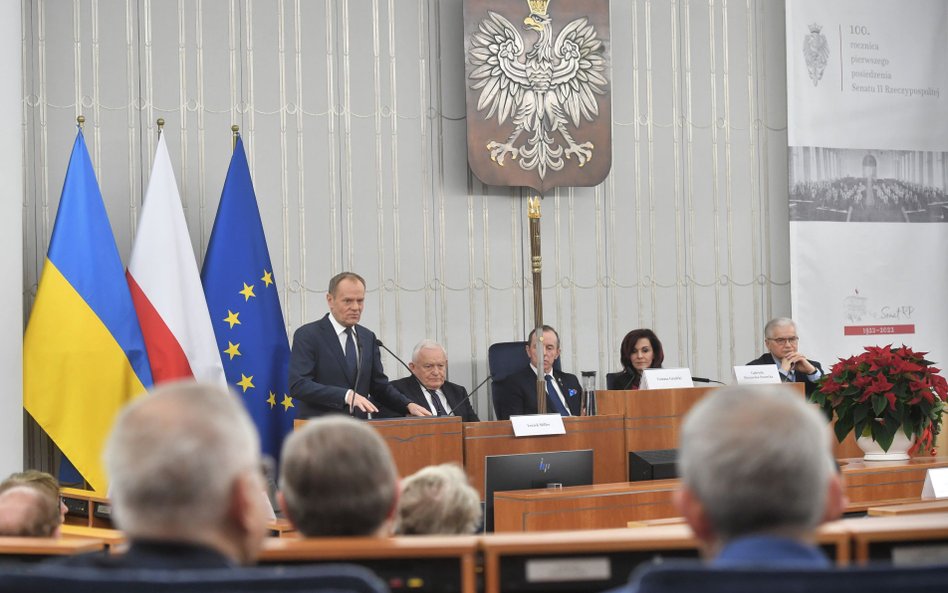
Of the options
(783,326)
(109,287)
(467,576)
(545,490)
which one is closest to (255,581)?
(467,576)

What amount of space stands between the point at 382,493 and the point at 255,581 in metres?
0.62

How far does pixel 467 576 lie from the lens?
1991 mm

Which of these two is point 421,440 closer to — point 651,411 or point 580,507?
point 580,507

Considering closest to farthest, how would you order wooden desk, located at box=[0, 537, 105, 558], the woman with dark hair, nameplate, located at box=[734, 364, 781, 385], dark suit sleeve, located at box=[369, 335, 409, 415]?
1. wooden desk, located at box=[0, 537, 105, 558]
2. nameplate, located at box=[734, 364, 781, 385]
3. dark suit sleeve, located at box=[369, 335, 409, 415]
4. the woman with dark hair

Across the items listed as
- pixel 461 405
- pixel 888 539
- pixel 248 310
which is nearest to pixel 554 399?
pixel 461 405

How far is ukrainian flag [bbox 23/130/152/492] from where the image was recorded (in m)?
6.65

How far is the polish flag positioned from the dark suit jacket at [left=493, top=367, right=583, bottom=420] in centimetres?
171

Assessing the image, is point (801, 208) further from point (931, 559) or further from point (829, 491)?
point (829, 491)

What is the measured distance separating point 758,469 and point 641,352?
6386 mm

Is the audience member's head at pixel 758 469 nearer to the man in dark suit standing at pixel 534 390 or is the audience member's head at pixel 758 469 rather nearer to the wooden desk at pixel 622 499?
the wooden desk at pixel 622 499

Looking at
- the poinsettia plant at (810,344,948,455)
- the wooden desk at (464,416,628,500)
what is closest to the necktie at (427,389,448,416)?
the wooden desk at (464,416,628,500)

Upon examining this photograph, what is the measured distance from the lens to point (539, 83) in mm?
8328

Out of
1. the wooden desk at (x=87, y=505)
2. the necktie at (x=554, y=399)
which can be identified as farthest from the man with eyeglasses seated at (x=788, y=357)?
the wooden desk at (x=87, y=505)

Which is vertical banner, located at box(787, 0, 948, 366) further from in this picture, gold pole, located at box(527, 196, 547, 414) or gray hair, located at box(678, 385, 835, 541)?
gray hair, located at box(678, 385, 835, 541)
